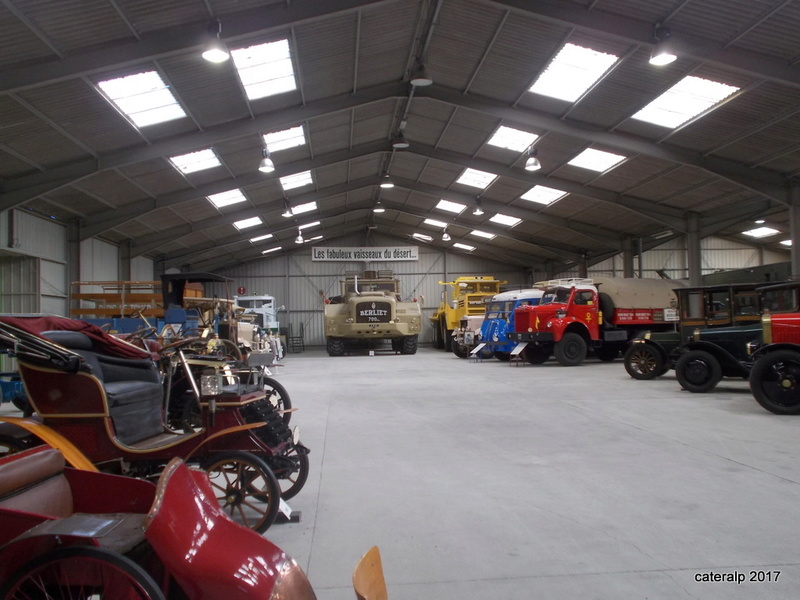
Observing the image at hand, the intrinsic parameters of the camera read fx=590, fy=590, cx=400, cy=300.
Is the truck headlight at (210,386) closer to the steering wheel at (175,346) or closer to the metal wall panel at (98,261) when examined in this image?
the steering wheel at (175,346)

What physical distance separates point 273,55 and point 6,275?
8.63 m

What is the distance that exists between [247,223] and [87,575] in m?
21.0

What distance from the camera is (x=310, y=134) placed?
46.3 ft

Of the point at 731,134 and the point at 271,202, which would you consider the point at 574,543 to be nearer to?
the point at 731,134

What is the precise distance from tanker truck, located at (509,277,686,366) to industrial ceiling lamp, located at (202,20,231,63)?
9.62 metres

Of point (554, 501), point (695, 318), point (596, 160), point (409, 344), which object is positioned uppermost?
point (596, 160)

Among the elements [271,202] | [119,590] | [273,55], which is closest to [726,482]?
[119,590]

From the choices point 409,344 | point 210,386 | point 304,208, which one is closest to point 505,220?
point 409,344

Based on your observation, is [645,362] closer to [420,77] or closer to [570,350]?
[570,350]

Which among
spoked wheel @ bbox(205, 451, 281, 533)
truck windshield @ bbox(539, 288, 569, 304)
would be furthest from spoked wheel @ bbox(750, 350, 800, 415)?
truck windshield @ bbox(539, 288, 569, 304)

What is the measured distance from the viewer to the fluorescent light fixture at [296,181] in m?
17.7

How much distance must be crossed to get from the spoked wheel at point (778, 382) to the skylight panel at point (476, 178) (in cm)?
1108

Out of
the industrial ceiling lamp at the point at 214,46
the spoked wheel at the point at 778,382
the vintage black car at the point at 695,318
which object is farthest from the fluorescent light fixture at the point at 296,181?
the spoked wheel at the point at 778,382

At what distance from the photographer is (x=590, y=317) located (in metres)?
15.3
